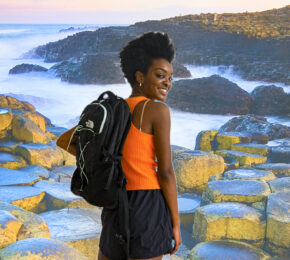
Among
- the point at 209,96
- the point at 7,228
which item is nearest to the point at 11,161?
the point at 7,228

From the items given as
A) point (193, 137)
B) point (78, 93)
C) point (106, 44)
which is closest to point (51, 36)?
point (78, 93)

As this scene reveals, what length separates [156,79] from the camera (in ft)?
3.61

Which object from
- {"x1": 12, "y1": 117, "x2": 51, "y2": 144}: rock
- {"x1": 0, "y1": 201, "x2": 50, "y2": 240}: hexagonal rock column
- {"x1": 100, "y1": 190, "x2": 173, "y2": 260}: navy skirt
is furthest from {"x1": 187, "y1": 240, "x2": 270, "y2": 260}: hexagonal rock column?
{"x1": 12, "y1": 117, "x2": 51, "y2": 144}: rock

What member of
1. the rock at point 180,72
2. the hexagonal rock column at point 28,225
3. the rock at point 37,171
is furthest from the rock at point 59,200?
the rock at point 180,72

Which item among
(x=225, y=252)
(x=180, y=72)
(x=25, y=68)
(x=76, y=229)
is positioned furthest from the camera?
(x=180, y=72)

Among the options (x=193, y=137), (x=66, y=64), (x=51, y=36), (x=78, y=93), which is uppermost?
(x=51, y=36)

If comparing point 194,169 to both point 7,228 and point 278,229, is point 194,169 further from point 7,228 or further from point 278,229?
point 7,228

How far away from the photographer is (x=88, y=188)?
1003 millimetres

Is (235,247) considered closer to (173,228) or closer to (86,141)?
(173,228)

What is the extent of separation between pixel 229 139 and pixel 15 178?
11.7ft

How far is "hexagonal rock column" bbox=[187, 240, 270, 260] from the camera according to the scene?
2449 millimetres

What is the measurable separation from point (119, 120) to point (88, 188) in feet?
0.65

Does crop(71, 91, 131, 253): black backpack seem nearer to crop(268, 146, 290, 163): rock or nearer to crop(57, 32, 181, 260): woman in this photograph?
crop(57, 32, 181, 260): woman

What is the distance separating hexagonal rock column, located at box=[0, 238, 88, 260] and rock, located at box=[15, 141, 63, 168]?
2621mm
